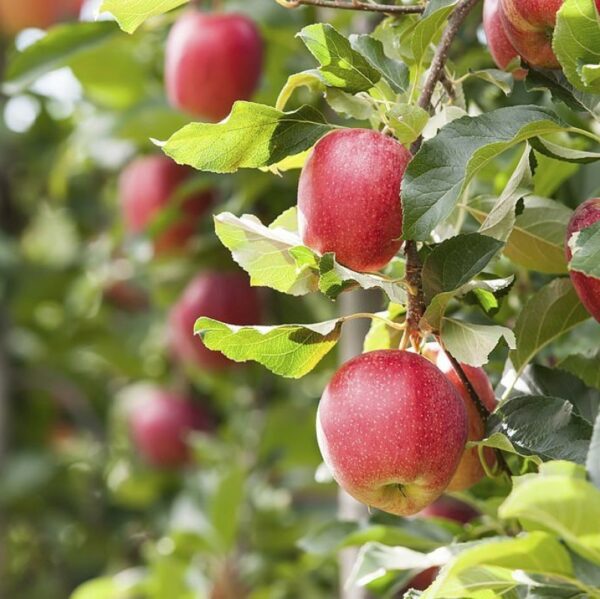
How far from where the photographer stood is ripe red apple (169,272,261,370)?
5.74 ft

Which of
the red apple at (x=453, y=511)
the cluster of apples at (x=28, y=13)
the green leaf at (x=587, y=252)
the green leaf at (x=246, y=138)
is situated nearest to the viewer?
the green leaf at (x=587, y=252)

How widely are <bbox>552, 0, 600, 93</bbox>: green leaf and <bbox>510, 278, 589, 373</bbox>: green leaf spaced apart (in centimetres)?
15

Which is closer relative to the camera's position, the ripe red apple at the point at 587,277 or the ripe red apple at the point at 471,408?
the ripe red apple at the point at 587,277

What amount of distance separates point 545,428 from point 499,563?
151 millimetres

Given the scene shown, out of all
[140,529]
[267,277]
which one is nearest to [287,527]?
[140,529]

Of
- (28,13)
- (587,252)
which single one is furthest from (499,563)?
(28,13)

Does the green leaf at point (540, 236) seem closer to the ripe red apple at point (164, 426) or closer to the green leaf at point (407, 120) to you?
the green leaf at point (407, 120)

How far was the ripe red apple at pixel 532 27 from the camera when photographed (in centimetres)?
65

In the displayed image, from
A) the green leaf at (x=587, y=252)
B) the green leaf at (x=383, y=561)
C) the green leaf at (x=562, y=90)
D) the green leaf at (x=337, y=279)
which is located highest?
the green leaf at (x=562, y=90)

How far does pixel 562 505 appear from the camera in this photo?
1.51 feet

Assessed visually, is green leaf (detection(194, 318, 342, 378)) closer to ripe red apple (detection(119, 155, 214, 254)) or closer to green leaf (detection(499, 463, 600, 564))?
green leaf (detection(499, 463, 600, 564))

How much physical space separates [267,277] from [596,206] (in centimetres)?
21

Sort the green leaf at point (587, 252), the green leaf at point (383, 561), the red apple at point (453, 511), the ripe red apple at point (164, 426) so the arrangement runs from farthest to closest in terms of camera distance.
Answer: the ripe red apple at point (164, 426)
the red apple at point (453, 511)
the green leaf at point (383, 561)
the green leaf at point (587, 252)

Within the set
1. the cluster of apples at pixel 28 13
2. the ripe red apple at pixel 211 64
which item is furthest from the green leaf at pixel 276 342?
the cluster of apples at pixel 28 13
